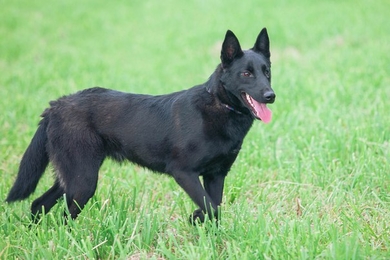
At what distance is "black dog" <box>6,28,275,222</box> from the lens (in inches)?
155

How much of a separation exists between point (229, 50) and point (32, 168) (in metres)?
1.77

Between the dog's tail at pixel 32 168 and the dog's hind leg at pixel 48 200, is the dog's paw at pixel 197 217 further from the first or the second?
the dog's tail at pixel 32 168

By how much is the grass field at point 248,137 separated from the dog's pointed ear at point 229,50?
107cm

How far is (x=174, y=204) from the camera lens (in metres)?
4.36

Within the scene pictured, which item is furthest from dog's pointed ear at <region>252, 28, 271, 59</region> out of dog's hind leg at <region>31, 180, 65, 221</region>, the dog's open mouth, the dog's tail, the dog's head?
dog's hind leg at <region>31, 180, 65, 221</region>

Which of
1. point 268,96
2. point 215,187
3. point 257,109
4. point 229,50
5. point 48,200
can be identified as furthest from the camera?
point 48,200

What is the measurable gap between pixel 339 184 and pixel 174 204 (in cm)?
133

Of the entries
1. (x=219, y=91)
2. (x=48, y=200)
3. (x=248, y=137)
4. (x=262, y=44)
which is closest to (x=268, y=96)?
(x=219, y=91)

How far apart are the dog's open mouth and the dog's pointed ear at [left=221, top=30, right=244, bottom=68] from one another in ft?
0.91

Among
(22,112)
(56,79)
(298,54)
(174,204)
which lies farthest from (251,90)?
(298,54)

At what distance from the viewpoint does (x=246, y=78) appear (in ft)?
13.0

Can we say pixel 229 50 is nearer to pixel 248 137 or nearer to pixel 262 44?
pixel 262 44

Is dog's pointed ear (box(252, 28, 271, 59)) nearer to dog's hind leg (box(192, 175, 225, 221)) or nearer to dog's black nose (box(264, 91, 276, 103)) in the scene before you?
dog's black nose (box(264, 91, 276, 103))

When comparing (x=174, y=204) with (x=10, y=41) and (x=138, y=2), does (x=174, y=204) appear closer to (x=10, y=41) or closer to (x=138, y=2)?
(x=10, y=41)
